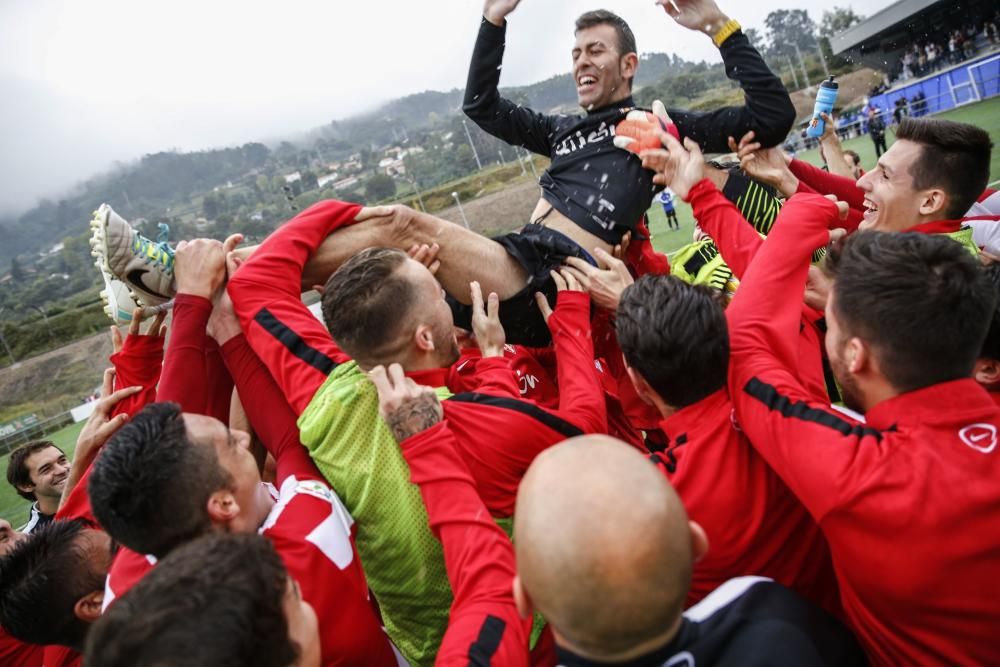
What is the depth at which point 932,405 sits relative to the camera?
4.32ft

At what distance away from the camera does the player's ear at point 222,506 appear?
1.60 m

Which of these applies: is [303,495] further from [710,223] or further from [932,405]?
[710,223]

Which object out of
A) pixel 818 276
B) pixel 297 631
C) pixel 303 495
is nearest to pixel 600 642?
pixel 297 631

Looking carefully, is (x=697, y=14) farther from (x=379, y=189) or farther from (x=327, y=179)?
(x=327, y=179)

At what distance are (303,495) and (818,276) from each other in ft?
7.97

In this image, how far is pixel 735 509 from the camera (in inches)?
59.3

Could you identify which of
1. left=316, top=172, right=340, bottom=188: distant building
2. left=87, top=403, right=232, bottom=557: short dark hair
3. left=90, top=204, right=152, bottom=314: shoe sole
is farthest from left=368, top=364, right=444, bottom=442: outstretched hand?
left=316, top=172, right=340, bottom=188: distant building

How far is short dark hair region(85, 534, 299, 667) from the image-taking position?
98 centimetres

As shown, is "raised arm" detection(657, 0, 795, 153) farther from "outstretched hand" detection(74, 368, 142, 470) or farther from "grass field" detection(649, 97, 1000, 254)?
"grass field" detection(649, 97, 1000, 254)

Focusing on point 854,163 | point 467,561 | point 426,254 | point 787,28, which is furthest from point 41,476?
point 787,28

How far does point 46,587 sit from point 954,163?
4041 millimetres

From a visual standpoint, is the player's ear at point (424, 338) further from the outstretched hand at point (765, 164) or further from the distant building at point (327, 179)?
the distant building at point (327, 179)

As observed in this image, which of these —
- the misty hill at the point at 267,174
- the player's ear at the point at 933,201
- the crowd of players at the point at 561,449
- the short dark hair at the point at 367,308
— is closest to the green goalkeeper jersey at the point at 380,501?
the crowd of players at the point at 561,449

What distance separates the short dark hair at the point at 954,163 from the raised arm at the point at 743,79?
2.02 feet
